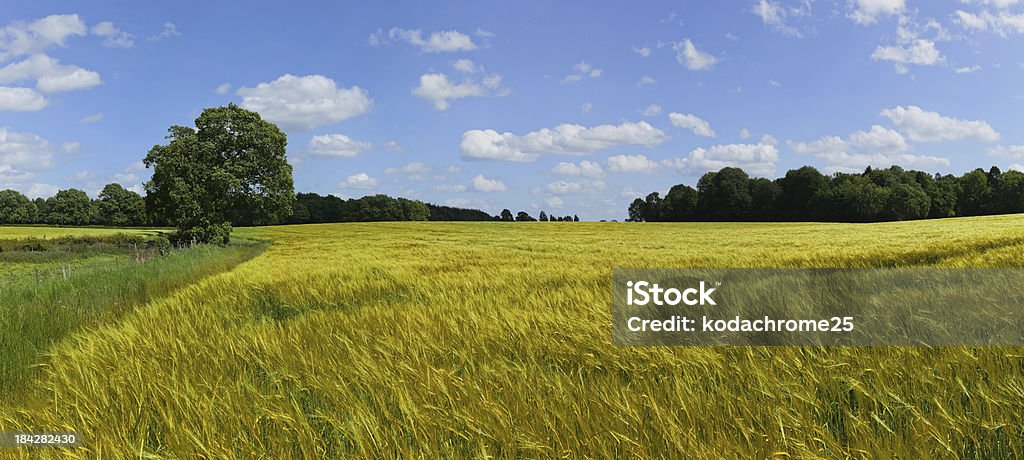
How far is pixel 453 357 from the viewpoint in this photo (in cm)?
369

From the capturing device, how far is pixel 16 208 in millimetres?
92812

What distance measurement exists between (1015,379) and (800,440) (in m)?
1.38

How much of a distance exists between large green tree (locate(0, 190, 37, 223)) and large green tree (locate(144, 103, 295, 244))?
252 ft

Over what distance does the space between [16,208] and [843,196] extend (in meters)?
127

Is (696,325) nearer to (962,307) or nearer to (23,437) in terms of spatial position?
(962,307)

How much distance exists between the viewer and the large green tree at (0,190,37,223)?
9156cm

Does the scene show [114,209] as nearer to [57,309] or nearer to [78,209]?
[78,209]

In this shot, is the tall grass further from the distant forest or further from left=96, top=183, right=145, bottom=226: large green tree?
left=96, top=183, right=145, bottom=226: large green tree

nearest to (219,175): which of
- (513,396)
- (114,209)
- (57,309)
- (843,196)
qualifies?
(57,309)

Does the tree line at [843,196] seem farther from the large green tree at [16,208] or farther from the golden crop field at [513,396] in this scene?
the large green tree at [16,208]

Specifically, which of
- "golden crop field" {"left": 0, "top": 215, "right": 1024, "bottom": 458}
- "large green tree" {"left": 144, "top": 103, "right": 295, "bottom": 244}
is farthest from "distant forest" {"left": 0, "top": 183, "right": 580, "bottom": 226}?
"golden crop field" {"left": 0, "top": 215, "right": 1024, "bottom": 458}

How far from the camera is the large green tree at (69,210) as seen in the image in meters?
90.8

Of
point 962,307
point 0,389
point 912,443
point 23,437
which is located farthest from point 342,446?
point 962,307

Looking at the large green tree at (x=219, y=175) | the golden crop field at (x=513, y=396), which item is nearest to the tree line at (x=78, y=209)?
the large green tree at (x=219, y=175)
